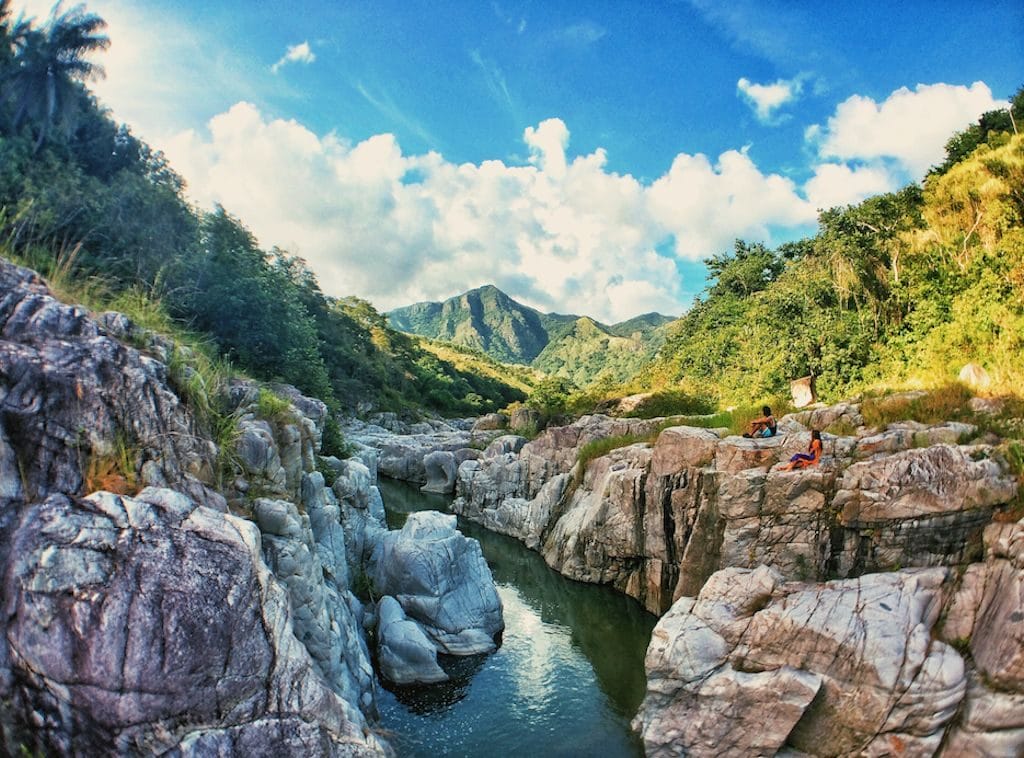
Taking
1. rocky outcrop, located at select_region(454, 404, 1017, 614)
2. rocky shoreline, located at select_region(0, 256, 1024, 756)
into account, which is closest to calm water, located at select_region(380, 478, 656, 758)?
rocky shoreline, located at select_region(0, 256, 1024, 756)

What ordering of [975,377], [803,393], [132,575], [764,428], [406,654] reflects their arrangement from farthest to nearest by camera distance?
[803,393] < [764,428] < [975,377] < [406,654] < [132,575]

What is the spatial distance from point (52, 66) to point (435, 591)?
3738 centimetres

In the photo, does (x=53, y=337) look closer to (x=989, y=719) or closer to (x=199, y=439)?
(x=199, y=439)

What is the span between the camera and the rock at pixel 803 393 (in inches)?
1097

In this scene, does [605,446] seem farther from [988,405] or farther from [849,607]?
[849,607]

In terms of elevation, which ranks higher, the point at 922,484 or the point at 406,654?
the point at 922,484

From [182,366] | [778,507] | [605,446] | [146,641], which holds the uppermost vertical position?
[605,446]

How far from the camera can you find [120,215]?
22188 mm

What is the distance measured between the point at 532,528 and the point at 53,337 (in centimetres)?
2454

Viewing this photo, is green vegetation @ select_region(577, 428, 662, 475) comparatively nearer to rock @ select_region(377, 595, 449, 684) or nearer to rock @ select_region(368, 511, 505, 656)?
rock @ select_region(368, 511, 505, 656)

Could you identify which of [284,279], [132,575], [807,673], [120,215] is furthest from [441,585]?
[284,279]

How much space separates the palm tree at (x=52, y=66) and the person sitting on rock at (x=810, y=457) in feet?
108

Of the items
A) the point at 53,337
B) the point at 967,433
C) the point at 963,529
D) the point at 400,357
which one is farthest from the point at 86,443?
the point at 400,357

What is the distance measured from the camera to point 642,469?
868 inches
